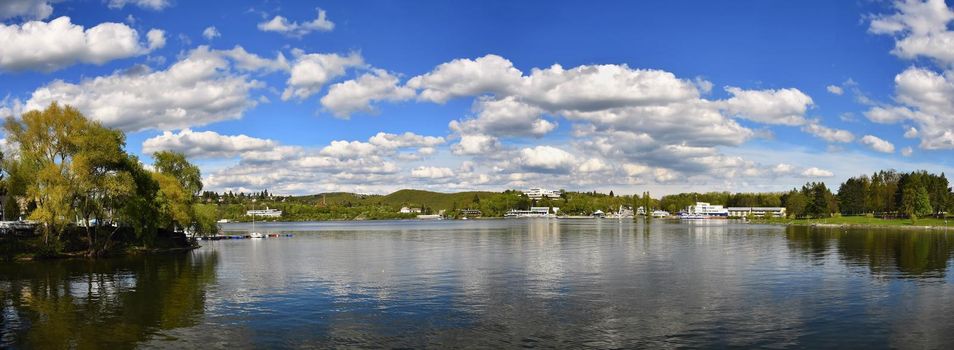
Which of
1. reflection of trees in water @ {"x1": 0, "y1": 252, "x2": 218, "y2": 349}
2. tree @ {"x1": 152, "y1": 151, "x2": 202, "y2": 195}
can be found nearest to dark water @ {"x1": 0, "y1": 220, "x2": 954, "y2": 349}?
reflection of trees in water @ {"x1": 0, "y1": 252, "x2": 218, "y2": 349}

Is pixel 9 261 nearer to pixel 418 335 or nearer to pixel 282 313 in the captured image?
pixel 282 313

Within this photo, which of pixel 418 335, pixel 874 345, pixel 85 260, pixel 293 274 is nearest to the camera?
pixel 874 345

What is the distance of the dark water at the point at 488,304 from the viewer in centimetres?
3481

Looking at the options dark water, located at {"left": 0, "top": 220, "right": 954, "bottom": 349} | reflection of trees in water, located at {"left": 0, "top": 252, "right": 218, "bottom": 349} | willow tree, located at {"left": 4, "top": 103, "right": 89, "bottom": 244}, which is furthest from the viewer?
willow tree, located at {"left": 4, "top": 103, "right": 89, "bottom": 244}

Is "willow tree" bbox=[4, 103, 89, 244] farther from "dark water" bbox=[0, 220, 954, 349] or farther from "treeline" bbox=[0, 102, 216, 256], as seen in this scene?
"dark water" bbox=[0, 220, 954, 349]

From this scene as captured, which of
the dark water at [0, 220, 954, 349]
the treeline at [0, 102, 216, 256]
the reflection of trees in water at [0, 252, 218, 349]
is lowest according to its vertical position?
the dark water at [0, 220, 954, 349]

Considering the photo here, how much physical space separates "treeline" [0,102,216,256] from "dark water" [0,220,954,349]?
31.2 feet

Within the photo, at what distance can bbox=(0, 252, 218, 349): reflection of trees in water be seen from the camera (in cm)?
3616

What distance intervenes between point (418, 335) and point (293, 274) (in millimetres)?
36704

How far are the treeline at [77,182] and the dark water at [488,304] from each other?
9.52 m

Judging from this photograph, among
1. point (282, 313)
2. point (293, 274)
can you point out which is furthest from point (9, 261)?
point (282, 313)

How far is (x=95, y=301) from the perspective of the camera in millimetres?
48906

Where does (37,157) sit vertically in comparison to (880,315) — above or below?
above

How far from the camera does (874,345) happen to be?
1281 inches
